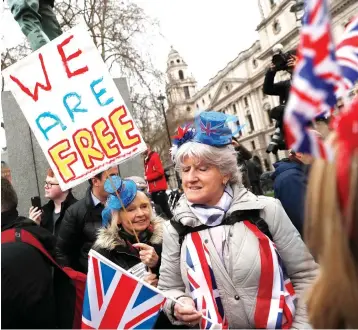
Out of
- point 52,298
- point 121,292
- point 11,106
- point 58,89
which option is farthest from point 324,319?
point 11,106

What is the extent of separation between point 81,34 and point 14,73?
52cm

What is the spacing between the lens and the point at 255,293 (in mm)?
1898

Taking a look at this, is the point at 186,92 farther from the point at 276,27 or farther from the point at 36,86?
the point at 36,86

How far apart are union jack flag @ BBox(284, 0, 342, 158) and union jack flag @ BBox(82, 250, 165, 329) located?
4.25 ft

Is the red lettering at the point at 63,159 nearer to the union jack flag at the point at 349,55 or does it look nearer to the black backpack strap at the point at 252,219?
the black backpack strap at the point at 252,219

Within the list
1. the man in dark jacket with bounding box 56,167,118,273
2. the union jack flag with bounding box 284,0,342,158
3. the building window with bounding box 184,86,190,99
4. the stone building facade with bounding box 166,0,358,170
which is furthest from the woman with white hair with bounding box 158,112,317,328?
the building window with bounding box 184,86,190,99

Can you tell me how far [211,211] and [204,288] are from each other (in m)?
0.36

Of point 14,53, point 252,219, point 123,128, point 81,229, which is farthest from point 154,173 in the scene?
point 14,53

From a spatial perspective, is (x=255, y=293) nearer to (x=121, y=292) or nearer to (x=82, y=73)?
(x=121, y=292)

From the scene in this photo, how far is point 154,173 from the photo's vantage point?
321 inches

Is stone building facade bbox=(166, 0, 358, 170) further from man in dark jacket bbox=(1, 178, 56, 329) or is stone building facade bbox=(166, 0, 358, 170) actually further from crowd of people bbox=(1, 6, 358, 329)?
man in dark jacket bbox=(1, 178, 56, 329)

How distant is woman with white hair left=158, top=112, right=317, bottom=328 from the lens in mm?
1894

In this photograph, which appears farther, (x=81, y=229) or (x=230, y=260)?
(x=81, y=229)

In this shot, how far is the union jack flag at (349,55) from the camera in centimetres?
103
